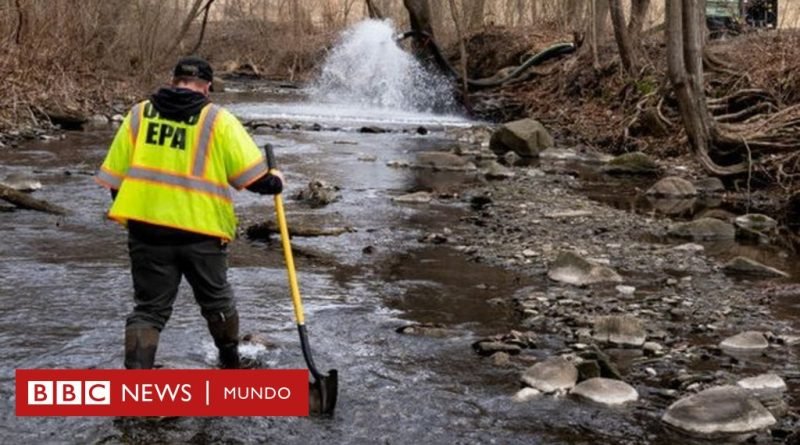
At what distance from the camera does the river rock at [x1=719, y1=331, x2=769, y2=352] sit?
6785 mm

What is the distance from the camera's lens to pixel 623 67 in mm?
22562

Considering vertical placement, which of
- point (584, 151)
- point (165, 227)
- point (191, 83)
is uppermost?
point (191, 83)

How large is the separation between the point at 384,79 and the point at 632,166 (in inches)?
538

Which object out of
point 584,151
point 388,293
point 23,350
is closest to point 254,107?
point 584,151

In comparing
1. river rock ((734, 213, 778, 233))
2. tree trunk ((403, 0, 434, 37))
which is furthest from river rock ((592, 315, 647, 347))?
tree trunk ((403, 0, 434, 37))

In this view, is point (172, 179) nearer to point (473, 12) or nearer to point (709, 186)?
point (709, 186)

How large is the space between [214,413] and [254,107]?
22.9 meters

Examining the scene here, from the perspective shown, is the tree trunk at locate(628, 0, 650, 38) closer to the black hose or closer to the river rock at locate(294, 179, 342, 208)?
the black hose

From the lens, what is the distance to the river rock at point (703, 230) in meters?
11.2

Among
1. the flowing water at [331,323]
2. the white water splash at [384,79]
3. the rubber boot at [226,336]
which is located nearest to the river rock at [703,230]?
the flowing water at [331,323]

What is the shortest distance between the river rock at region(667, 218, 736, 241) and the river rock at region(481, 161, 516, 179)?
15.1 feet

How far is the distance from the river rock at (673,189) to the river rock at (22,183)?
827 centimetres

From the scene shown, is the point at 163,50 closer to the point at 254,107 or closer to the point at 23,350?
the point at 254,107

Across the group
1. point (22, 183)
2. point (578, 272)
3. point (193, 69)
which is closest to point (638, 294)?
point (578, 272)
